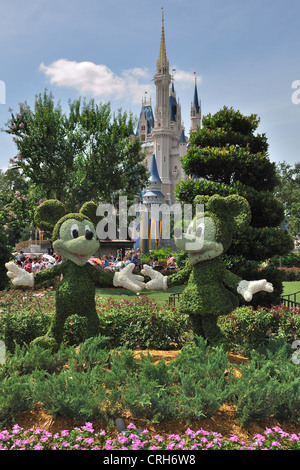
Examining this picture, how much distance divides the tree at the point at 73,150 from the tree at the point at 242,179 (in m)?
9.56

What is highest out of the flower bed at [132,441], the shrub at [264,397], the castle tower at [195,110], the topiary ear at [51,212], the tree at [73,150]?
the castle tower at [195,110]

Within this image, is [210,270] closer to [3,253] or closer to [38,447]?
[38,447]

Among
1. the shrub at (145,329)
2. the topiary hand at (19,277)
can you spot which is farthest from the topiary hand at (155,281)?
the topiary hand at (19,277)

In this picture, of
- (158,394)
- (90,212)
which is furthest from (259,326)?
(90,212)

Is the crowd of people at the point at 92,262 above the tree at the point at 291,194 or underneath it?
underneath

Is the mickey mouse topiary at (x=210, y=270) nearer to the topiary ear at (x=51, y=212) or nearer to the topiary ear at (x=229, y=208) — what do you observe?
the topiary ear at (x=229, y=208)

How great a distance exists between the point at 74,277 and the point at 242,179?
4840 mm

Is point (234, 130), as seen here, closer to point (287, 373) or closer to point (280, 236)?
point (280, 236)

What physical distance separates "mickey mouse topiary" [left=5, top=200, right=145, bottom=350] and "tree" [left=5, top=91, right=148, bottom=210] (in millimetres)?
11713

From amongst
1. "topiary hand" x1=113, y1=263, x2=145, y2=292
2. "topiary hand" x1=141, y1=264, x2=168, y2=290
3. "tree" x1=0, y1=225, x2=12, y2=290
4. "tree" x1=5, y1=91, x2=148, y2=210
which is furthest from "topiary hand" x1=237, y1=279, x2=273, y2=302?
"tree" x1=5, y1=91, x2=148, y2=210

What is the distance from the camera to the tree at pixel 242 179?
752 cm

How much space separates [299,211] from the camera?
139 feet

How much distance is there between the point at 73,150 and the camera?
1647 centimetres
